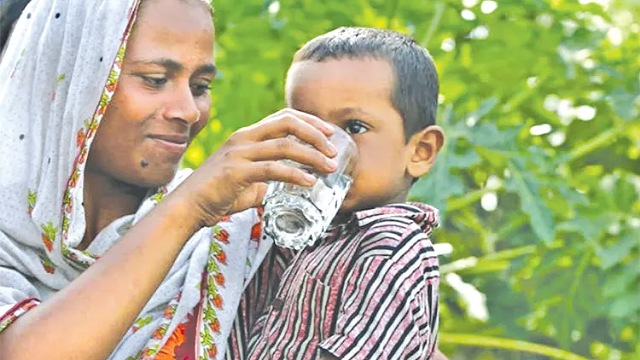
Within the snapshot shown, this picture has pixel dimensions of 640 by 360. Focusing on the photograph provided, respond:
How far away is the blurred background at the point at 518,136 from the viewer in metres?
4.90

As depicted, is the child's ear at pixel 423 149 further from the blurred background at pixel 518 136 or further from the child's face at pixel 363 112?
the blurred background at pixel 518 136

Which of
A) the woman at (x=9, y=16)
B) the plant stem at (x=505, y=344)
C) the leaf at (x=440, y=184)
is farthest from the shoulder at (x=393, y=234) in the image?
the plant stem at (x=505, y=344)

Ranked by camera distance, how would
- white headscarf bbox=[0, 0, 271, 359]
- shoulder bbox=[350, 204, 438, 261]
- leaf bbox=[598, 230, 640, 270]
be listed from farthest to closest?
leaf bbox=[598, 230, 640, 270] → white headscarf bbox=[0, 0, 271, 359] → shoulder bbox=[350, 204, 438, 261]

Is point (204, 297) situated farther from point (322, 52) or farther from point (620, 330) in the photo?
point (620, 330)

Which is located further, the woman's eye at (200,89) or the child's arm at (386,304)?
the woman's eye at (200,89)

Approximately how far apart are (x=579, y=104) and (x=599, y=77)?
117 millimetres

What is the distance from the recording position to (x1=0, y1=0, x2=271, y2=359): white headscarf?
9.14ft

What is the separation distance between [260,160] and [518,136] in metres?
2.67

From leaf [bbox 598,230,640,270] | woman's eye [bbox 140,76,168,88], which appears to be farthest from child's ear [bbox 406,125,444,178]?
leaf [bbox 598,230,640,270]

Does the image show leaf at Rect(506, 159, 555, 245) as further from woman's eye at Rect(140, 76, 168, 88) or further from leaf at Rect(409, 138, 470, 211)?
woman's eye at Rect(140, 76, 168, 88)

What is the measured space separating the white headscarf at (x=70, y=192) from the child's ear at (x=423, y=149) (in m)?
0.31

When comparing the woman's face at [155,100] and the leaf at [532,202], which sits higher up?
the leaf at [532,202]

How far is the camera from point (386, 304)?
246 centimetres

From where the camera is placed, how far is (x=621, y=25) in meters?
5.73
